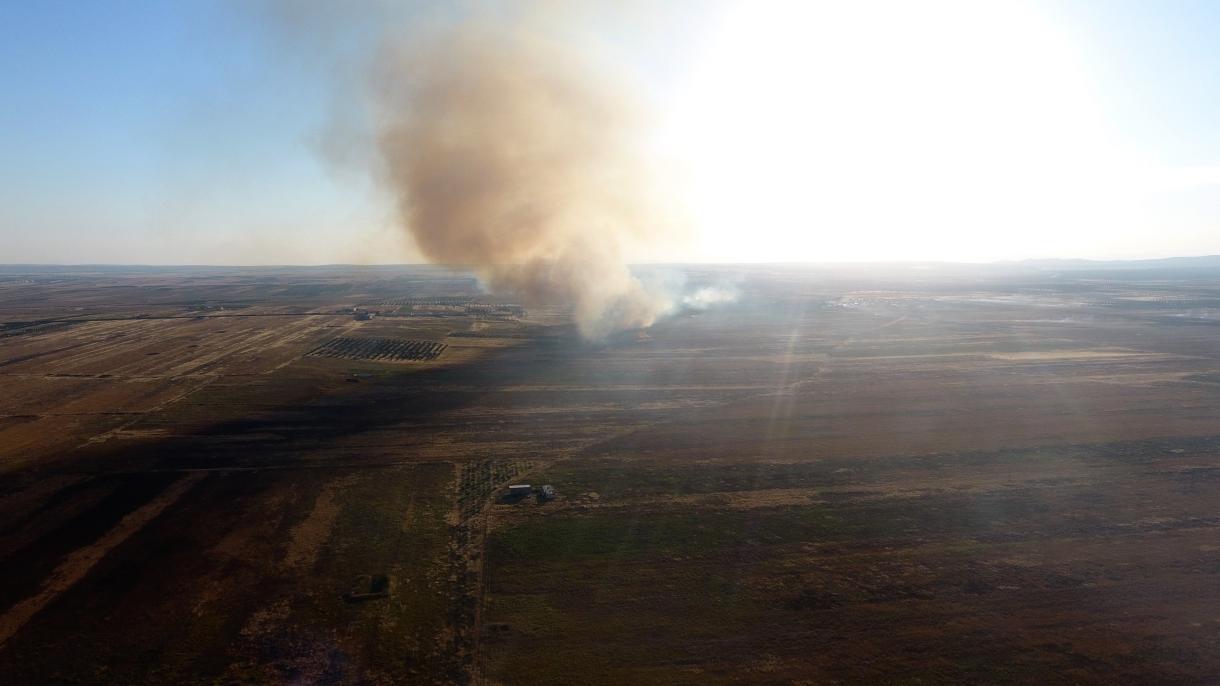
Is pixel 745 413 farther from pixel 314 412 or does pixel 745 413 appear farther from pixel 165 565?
pixel 165 565

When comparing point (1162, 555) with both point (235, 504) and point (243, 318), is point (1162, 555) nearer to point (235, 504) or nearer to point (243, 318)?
point (235, 504)

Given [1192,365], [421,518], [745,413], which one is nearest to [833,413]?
[745,413]

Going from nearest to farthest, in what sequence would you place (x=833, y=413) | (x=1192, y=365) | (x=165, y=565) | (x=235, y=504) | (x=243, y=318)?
(x=165, y=565), (x=235, y=504), (x=833, y=413), (x=1192, y=365), (x=243, y=318)

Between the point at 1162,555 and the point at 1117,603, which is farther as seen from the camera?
the point at 1162,555

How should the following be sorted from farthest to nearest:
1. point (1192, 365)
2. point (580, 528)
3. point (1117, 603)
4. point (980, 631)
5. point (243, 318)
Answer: point (243, 318) < point (1192, 365) < point (580, 528) < point (1117, 603) < point (980, 631)

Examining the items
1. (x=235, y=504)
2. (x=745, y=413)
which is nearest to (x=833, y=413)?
(x=745, y=413)

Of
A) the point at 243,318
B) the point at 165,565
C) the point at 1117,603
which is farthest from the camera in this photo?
the point at 243,318
